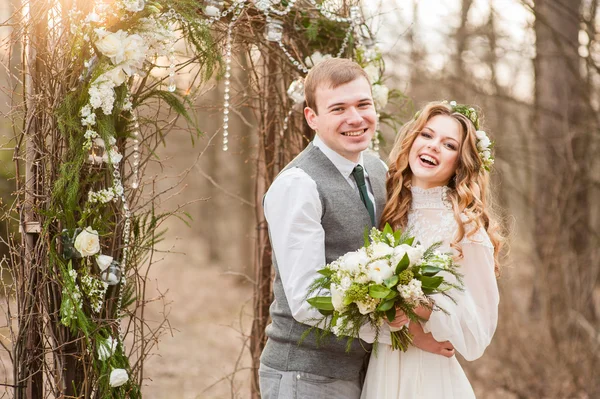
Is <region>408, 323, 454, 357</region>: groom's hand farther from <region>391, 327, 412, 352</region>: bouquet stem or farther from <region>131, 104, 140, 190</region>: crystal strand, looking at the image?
<region>131, 104, 140, 190</region>: crystal strand

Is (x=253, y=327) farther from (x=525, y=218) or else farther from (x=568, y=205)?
(x=525, y=218)

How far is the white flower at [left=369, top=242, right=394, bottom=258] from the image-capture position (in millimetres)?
2623

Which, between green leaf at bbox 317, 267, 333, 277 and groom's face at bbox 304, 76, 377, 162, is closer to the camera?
green leaf at bbox 317, 267, 333, 277

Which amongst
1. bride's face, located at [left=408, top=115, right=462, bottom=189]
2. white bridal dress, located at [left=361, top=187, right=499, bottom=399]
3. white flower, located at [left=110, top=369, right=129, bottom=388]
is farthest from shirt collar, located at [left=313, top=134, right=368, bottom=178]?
white flower, located at [left=110, top=369, right=129, bottom=388]

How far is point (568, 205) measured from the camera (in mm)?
7676

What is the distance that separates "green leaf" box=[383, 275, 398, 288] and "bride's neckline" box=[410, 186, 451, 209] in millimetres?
735

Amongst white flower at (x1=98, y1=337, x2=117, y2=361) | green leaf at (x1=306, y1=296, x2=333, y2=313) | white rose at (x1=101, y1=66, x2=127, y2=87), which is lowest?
white flower at (x1=98, y1=337, x2=117, y2=361)

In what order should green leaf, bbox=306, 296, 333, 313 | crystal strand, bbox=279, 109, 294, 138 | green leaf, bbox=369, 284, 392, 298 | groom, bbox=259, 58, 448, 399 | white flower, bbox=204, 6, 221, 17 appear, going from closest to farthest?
green leaf, bbox=369, 284, 392, 298
green leaf, bbox=306, 296, 333, 313
groom, bbox=259, 58, 448, 399
white flower, bbox=204, 6, 221, 17
crystal strand, bbox=279, 109, 294, 138

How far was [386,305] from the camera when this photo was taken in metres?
2.59

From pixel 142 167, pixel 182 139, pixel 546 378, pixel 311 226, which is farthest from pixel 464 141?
pixel 182 139

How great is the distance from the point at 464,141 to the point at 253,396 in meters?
2.21

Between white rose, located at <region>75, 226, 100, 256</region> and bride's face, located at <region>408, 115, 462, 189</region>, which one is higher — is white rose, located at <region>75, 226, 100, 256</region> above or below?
below

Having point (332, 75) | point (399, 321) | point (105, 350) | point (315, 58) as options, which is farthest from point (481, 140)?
point (105, 350)

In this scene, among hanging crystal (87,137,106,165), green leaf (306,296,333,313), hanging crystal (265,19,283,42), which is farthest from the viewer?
hanging crystal (265,19,283,42)
